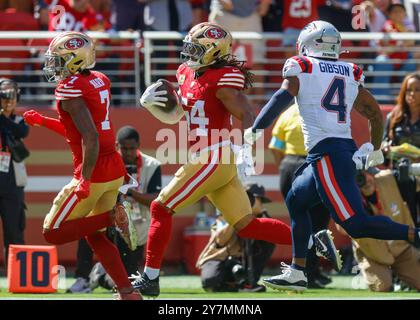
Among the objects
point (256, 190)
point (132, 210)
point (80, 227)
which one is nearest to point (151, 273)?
point (80, 227)

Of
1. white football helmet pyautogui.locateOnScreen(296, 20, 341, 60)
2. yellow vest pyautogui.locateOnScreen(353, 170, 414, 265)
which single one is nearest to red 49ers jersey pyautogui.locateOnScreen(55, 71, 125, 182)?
white football helmet pyautogui.locateOnScreen(296, 20, 341, 60)

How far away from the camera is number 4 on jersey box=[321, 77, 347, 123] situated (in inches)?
341

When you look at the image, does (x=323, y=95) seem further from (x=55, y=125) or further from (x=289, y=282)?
(x=55, y=125)

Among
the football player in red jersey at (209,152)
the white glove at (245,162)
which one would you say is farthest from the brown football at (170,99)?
the white glove at (245,162)

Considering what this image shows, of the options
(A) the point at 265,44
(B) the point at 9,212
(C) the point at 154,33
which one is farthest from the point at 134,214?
(A) the point at 265,44

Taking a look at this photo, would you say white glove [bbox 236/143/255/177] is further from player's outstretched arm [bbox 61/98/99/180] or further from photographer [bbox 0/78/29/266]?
photographer [bbox 0/78/29/266]

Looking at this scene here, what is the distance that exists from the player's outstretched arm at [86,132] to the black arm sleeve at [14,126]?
257cm

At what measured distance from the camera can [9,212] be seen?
11.4m

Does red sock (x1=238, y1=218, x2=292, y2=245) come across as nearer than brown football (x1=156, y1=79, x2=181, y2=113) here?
Yes

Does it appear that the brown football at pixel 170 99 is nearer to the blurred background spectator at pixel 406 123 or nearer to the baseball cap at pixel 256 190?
the baseball cap at pixel 256 190

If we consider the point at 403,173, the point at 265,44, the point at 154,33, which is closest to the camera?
the point at 403,173

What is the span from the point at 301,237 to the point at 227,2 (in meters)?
4.68

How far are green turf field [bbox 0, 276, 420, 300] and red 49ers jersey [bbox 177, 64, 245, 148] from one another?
1489mm
